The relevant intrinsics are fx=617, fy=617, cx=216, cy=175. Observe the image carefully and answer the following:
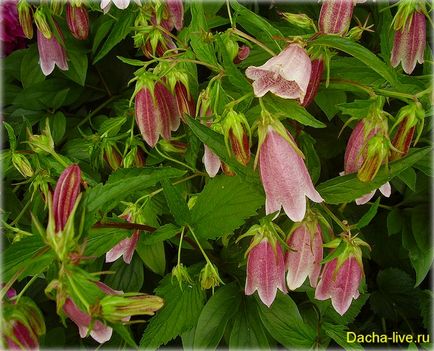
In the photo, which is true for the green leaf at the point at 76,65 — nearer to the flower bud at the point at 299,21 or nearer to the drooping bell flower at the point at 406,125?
the flower bud at the point at 299,21

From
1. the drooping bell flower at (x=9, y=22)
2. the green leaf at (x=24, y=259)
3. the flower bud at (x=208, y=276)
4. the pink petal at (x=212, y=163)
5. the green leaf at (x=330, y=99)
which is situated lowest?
the flower bud at (x=208, y=276)

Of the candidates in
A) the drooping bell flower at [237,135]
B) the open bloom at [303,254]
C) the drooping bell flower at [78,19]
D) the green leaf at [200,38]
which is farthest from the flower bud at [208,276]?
the drooping bell flower at [78,19]

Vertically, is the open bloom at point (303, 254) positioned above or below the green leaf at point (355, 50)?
below

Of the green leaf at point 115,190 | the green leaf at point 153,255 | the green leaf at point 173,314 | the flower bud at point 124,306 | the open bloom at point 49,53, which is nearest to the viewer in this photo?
the flower bud at point 124,306

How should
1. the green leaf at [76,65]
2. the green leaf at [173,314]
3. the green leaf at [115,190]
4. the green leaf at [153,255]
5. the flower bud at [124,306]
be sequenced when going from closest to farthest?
the flower bud at [124,306]
the green leaf at [115,190]
the green leaf at [173,314]
the green leaf at [153,255]
the green leaf at [76,65]

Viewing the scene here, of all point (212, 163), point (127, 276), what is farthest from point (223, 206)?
point (127, 276)

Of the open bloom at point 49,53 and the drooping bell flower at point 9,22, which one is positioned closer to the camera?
the open bloom at point 49,53
